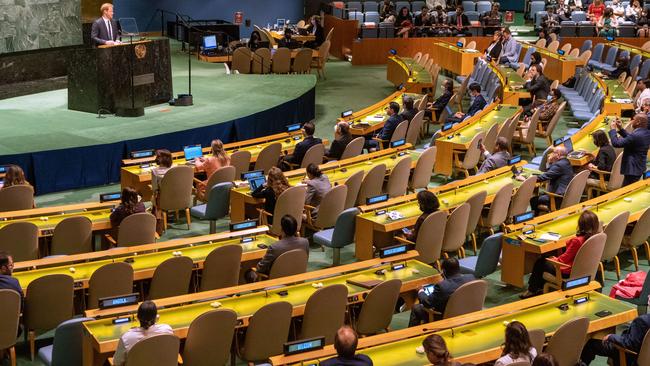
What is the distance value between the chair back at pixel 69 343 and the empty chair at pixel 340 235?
3.62 metres

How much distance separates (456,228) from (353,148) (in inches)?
148

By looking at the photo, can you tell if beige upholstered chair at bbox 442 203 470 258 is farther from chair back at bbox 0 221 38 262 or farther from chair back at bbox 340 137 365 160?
chair back at bbox 0 221 38 262

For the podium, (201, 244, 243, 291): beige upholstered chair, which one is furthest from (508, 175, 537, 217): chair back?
the podium

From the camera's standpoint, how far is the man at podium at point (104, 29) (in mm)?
15070

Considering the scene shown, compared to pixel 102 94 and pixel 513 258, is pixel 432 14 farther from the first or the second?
pixel 513 258

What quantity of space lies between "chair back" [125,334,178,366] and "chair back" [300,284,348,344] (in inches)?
49.5

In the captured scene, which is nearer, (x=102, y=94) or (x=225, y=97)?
(x=102, y=94)

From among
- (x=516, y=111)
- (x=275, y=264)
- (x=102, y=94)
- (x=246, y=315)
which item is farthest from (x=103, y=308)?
(x=516, y=111)

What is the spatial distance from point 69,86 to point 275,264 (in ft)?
27.7

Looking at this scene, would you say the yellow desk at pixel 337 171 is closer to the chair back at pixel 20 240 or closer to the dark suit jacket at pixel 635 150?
the chair back at pixel 20 240

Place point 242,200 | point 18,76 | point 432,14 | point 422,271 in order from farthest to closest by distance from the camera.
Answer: point 432,14 → point 18,76 → point 242,200 → point 422,271

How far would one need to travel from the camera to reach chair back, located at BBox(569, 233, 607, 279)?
8945mm

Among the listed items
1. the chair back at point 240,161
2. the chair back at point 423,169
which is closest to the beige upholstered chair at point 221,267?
the chair back at point 240,161

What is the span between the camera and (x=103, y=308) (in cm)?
729
